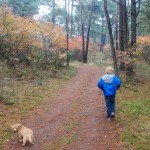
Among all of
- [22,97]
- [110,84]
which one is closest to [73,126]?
[110,84]

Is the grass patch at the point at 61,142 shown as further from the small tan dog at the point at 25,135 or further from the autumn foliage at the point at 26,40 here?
the autumn foliage at the point at 26,40

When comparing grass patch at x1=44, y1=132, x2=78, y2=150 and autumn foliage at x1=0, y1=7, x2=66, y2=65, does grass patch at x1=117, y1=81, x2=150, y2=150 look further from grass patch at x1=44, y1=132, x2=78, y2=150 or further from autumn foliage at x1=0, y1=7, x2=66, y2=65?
autumn foliage at x1=0, y1=7, x2=66, y2=65

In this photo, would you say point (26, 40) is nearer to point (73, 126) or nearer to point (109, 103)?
point (109, 103)

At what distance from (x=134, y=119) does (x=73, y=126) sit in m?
1.93

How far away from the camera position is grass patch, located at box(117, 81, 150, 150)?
7.06 metres

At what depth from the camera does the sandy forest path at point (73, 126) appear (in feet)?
23.1

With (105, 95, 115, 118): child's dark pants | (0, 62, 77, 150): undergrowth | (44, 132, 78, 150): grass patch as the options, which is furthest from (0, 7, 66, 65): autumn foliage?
(44, 132, 78, 150): grass patch

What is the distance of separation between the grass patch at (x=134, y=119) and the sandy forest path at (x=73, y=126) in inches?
11.9

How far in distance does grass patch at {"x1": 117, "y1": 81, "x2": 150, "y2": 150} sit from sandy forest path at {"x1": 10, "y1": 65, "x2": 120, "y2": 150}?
302 millimetres

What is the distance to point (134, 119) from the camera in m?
8.87

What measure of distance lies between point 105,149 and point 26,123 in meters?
3.04

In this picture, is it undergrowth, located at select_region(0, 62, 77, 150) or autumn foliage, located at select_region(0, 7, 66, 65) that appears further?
autumn foliage, located at select_region(0, 7, 66, 65)

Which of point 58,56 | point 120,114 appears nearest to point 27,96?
point 120,114

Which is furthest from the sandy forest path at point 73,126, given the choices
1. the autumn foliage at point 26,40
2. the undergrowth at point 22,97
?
the autumn foliage at point 26,40
